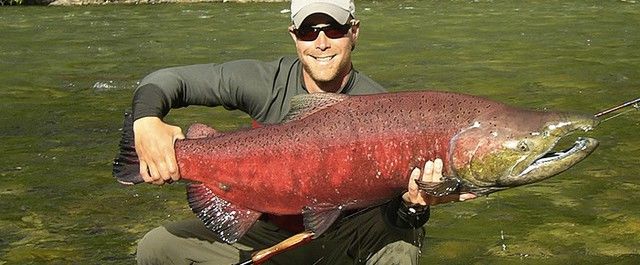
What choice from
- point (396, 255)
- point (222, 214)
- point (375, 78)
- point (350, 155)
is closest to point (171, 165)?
point (222, 214)

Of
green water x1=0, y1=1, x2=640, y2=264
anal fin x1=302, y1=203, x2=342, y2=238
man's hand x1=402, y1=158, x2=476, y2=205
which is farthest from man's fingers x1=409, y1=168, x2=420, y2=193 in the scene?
green water x1=0, y1=1, x2=640, y2=264

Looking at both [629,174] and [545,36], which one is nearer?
[629,174]

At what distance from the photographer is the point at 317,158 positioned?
3590mm

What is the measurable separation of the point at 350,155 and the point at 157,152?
2.17 feet

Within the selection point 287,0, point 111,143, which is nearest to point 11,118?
point 111,143

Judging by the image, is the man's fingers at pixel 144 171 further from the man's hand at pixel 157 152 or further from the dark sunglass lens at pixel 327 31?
the dark sunglass lens at pixel 327 31

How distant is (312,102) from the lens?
144 inches

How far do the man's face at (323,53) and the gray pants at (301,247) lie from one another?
563 millimetres

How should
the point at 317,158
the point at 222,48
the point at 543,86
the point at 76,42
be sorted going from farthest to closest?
1. the point at 76,42
2. the point at 222,48
3. the point at 543,86
4. the point at 317,158

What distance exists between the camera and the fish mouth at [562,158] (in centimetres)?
325

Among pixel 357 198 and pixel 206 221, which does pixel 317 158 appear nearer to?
pixel 357 198

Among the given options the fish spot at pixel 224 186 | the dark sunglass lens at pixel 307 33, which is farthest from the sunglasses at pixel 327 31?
the fish spot at pixel 224 186

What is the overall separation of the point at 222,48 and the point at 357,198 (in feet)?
37.2

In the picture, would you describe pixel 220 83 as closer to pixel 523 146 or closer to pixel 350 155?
pixel 350 155
